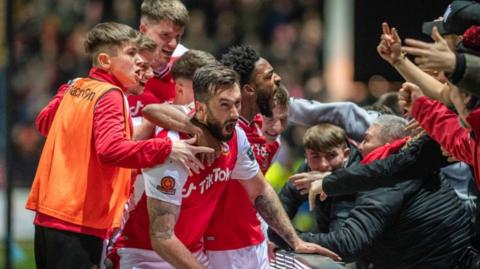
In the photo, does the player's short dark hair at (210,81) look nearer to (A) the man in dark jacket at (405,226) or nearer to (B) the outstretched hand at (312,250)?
(B) the outstretched hand at (312,250)

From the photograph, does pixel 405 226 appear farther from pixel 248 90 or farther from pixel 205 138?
pixel 205 138

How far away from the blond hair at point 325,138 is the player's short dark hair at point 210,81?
1666mm

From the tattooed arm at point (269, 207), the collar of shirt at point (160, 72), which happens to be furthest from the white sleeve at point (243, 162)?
the collar of shirt at point (160, 72)

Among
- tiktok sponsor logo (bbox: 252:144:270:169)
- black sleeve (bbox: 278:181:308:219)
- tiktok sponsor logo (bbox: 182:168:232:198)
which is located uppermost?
tiktok sponsor logo (bbox: 182:168:232:198)

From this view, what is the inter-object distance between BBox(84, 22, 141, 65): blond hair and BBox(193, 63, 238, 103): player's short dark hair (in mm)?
662

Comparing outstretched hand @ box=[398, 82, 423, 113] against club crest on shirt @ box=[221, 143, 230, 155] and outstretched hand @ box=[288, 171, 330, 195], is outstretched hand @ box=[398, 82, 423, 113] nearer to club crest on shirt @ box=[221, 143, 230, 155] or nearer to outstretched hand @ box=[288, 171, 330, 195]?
club crest on shirt @ box=[221, 143, 230, 155]

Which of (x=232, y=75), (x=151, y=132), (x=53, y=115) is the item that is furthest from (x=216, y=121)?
(x=53, y=115)

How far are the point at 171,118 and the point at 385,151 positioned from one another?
1451 mm

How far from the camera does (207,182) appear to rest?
19.1ft

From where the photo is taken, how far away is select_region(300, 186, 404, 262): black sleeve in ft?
21.4

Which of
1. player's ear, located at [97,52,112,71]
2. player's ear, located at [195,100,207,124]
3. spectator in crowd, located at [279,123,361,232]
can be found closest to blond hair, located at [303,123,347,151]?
spectator in crowd, located at [279,123,361,232]

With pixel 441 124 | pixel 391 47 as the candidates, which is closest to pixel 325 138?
pixel 441 124

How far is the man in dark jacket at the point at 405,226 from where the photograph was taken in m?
6.54

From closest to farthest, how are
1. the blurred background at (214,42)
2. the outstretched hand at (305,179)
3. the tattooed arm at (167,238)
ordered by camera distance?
the tattooed arm at (167,238)
the outstretched hand at (305,179)
the blurred background at (214,42)
